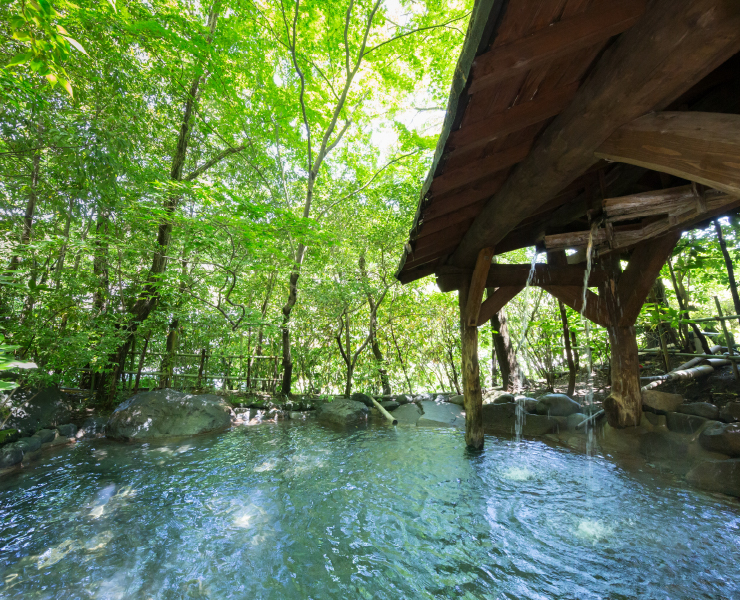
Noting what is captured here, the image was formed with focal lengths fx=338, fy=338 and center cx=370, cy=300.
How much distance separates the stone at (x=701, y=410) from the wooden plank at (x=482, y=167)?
13.4ft

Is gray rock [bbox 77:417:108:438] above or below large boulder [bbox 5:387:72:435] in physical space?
below

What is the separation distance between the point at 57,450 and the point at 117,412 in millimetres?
1054

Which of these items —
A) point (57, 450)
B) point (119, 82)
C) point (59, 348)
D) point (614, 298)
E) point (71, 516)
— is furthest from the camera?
point (59, 348)

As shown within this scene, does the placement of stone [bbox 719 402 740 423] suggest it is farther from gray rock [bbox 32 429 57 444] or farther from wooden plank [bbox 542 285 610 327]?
gray rock [bbox 32 429 57 444]

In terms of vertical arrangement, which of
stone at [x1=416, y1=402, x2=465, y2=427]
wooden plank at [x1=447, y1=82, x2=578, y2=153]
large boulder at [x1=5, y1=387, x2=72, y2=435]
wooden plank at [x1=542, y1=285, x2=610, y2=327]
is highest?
wooden plank at [x1=447, y1=82, x2=578, y2=153]

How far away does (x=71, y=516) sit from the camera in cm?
319

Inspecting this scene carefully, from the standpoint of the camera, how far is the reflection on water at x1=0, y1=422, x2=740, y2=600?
2.15m

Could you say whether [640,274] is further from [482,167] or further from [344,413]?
[344,413]

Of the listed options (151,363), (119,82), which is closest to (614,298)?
(119,82)

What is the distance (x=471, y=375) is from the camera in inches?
185

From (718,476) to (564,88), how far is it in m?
4.00

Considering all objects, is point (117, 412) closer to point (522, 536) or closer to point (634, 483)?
point (522, 536)

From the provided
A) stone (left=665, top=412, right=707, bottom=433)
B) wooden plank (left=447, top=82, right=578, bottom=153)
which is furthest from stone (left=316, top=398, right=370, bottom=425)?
wooden plank (left=447, top=82, right=578, bottom=153)

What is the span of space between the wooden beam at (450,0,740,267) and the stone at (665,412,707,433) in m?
3.71
